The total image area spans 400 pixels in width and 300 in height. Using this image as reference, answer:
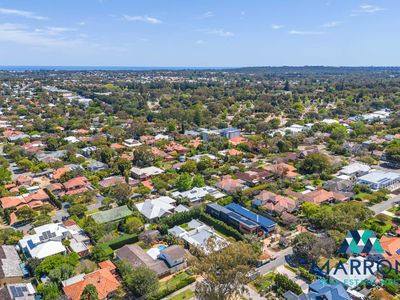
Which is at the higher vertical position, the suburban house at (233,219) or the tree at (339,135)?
the tree at (339,135)

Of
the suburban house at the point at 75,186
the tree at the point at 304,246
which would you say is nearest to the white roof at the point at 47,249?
the suburban house at the point at 75,186

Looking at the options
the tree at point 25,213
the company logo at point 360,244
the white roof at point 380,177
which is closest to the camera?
the company logo at point 360,244

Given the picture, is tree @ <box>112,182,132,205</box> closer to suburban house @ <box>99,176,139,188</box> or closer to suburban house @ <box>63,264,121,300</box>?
suburban house @ <box>99,176,139,188</box>

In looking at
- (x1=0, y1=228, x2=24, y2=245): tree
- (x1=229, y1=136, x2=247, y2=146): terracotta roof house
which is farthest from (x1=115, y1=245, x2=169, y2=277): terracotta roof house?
(x1=229, y1=136, x2=247, y2=146): terracotta roof house

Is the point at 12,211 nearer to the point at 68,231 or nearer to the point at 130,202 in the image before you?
the point at 68,231

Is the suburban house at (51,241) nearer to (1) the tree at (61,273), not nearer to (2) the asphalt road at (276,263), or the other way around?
(1) the tree at (61,273)

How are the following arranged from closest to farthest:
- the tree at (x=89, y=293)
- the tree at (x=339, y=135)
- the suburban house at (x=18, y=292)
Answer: the tree at (x=89, y=293) < the suburban house at (x=18, y=292) < the tree at (x=339, y=135)
